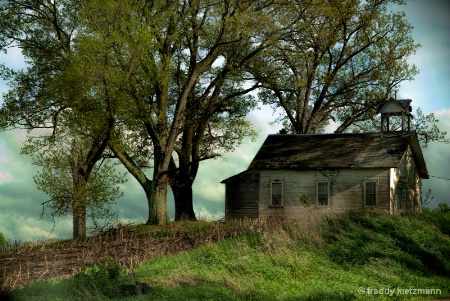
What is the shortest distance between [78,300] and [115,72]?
14.5 m

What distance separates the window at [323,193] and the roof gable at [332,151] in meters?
0.91

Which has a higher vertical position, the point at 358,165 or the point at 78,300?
the point at 358,165

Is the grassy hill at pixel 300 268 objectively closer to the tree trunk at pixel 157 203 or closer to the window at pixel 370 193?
the window at pixel 370 193

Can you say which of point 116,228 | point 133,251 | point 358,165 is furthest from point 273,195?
point 133,251

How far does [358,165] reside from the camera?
29.1 m

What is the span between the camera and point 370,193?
29.0m

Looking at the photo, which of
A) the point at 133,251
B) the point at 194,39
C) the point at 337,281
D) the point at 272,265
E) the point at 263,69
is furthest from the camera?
the point at 263,69

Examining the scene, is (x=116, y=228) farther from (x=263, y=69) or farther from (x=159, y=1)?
(x=263, y=69)

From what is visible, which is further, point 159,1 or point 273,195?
point 273,195

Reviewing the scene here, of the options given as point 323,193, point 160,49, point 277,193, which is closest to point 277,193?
point 277,193

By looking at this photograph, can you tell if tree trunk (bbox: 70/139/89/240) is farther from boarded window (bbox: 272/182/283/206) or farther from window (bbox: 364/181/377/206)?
window (bbox: 364/181/377/206)

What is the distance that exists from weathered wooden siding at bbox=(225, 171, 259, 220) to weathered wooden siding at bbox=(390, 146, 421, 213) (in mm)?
6875

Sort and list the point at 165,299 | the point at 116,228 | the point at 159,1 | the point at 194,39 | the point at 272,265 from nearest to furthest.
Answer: the point at 165,299
the point at 272,265
the point at 116,228
the point at 159,1
the point at 194,39

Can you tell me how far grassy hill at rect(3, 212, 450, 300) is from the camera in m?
11.7
